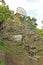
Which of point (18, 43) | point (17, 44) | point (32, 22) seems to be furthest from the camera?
point (32, 22)

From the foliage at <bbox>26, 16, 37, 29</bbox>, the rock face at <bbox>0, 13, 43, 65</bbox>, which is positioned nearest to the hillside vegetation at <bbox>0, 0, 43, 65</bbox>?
the rock face at <bbox>0, 13, 43, 65</bbox>

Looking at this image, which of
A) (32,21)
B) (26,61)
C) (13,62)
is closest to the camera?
(13,62)

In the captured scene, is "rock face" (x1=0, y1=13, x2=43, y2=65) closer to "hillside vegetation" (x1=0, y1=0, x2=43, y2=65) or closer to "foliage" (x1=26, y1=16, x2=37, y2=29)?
"hillside vegetation" (x1=0, y1=0, x2=43, y2=65)

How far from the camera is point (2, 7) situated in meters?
12.4

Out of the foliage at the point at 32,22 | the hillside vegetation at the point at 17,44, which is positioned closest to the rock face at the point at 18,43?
the hillside vegetation at the point at 17,44

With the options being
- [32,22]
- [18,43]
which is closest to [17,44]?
[18,43]

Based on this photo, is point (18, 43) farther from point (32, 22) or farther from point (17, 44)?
point (32, 22)

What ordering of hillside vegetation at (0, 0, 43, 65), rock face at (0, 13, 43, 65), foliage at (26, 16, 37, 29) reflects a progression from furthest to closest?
foliage at (26, 16, 37, 29)
rock face at (0, 13, 43, 65)
hillside vegetation at (0, 0, 43, 65)

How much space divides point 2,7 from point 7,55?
364 centimetres

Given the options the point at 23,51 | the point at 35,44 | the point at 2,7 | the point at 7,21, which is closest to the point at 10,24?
the point at 7,21

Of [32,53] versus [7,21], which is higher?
[7,21]

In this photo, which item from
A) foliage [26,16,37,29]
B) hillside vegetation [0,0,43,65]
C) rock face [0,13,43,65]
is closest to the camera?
hillside vegetation [0,0,43,65]

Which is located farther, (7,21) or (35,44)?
(7,21)

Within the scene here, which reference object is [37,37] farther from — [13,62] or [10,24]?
[13,62]
